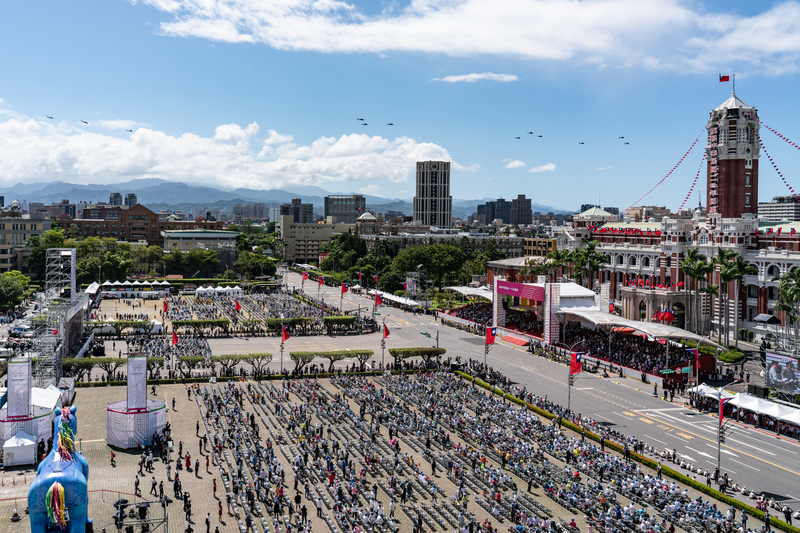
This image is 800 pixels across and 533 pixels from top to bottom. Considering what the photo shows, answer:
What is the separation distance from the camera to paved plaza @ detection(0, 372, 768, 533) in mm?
30906

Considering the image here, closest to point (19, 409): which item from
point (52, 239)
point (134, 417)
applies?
point (134, 417)

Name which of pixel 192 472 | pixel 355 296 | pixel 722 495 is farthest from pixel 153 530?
pixel 355 296

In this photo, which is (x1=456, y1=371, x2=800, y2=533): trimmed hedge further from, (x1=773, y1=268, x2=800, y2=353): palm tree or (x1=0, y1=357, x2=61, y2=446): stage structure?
(x1=0, y1=357, x2=61, y2=446): stage structure

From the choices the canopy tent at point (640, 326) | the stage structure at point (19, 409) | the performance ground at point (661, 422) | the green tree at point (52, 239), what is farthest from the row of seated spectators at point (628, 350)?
the green tree at point (52, 239)

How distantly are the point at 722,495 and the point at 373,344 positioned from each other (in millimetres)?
48932

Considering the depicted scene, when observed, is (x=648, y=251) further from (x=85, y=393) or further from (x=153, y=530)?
(x=153, y=530)

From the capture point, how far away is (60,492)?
25.2m

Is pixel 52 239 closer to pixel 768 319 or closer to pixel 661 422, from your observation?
pixel 661 422

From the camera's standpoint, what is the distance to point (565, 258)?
326 ft

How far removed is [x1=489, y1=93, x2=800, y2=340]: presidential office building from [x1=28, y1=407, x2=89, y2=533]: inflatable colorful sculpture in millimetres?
68188

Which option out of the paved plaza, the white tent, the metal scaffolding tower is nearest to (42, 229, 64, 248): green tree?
the metal scaffolding tower

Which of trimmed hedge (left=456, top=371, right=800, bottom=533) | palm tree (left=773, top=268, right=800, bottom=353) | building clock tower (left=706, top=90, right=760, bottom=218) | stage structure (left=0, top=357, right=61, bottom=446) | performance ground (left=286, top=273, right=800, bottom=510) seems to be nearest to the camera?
trimmed hedge (left=456, top=371, right=800, bottom=533)

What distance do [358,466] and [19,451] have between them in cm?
1955

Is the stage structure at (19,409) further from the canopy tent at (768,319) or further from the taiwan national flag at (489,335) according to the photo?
the canopy tent at (768,319)
